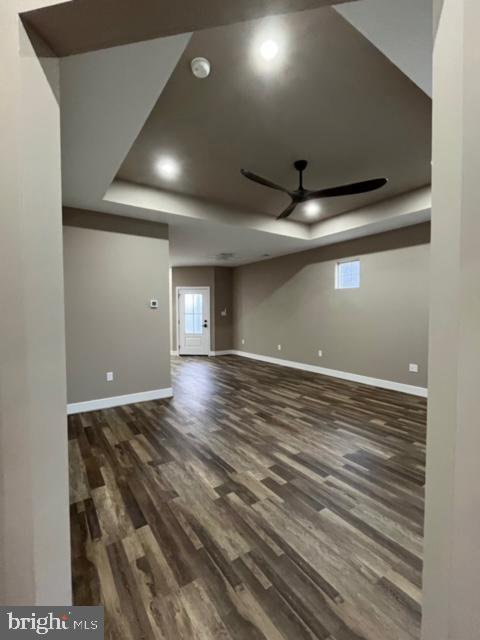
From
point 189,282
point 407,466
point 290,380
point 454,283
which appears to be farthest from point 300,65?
→ point 189,282

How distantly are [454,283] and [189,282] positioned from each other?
7549 millimetres

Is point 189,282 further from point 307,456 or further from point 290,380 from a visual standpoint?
point 307,456

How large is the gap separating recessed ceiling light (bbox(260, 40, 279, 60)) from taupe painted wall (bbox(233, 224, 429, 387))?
342cm

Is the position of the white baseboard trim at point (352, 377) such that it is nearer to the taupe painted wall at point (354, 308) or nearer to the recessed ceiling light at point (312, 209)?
the taupe painted wall at point (354, 308)

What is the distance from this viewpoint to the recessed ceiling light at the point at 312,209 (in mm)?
3990

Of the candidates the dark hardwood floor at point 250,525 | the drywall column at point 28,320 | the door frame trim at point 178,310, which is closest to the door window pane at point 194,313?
the door frame trim at point 178,310

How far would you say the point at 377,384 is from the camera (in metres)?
4.54

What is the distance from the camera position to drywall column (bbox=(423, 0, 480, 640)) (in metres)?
0.58

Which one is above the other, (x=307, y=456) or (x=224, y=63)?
(x=224, y=63)

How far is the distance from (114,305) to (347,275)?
4.04 metres

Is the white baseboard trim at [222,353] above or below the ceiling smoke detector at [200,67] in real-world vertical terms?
below

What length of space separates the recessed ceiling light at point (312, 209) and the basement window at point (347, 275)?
116 cm

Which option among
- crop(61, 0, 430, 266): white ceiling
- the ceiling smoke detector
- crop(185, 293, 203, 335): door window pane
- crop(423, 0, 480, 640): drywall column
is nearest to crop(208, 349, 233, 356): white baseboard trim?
crop(185, 293, 203, 335): door window pane

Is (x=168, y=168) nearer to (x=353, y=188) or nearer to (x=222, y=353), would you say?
(x=353, y=188)
